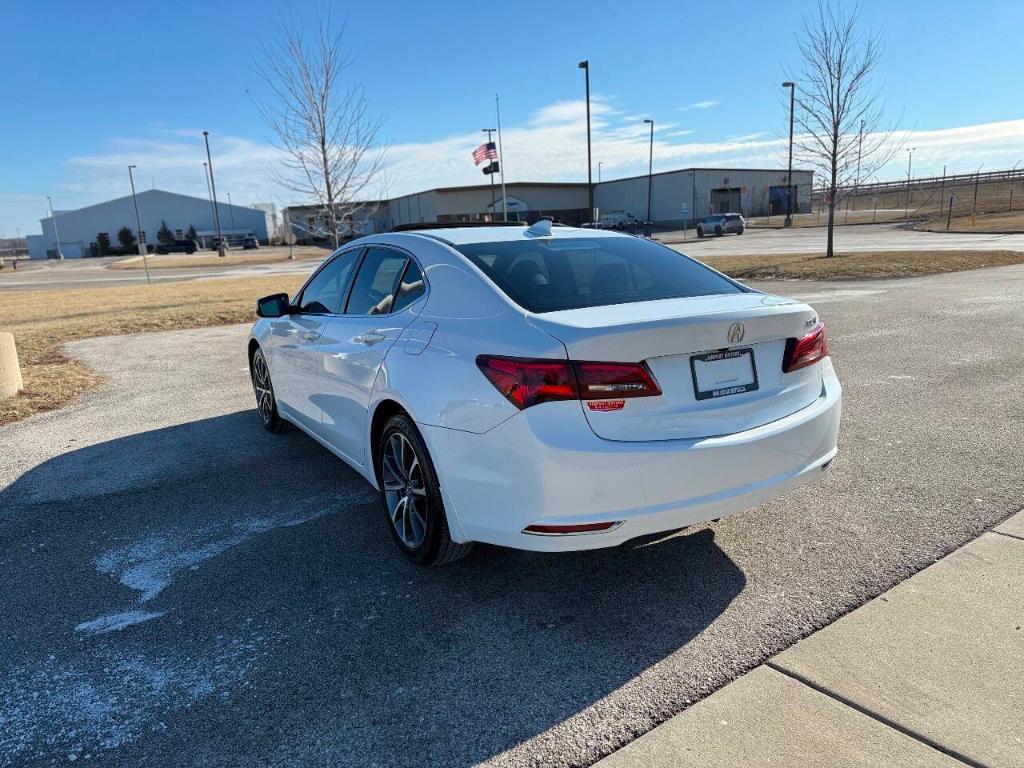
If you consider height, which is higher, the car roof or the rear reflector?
the car roof

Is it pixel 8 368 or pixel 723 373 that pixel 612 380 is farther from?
pixel 8 368

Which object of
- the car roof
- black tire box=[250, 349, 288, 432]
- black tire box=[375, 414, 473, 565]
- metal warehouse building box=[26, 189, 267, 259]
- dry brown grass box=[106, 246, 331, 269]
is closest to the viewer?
black tire box=[375, 414, 473, 565]

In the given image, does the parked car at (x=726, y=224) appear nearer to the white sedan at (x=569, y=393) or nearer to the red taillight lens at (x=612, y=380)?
the white sedan at (x=569, y=393)

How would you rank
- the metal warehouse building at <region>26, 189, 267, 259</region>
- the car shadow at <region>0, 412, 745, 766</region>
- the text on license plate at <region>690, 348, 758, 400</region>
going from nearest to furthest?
the car shadow at <region>0, 412, 745, 766</region>
the text on license plate at <region>690, 348, 758, 400</region>
the metal warehouse building at <region>26, 189, 267, 259</region>

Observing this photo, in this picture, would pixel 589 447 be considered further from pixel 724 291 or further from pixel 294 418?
pixel 294 418

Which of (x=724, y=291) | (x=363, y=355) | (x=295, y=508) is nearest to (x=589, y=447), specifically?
(x=724, y=291)

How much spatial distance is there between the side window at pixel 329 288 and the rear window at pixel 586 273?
1.17 m

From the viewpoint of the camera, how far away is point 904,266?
17641 millimetres

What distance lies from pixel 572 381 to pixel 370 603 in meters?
1.40

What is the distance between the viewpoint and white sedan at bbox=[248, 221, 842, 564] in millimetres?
2742

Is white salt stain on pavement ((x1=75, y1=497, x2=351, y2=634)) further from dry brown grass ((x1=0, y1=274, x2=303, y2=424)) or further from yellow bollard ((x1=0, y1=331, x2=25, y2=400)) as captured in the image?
yellow bollard ((x1=0, y1=331, x2=25, y2=400))

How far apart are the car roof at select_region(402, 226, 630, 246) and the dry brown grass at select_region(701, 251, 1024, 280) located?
14.5 meters

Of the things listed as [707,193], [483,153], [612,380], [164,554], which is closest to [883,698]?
[612,380]

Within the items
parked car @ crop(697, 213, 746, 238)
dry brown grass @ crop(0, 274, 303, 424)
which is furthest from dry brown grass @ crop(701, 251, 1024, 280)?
parked car @ crop(697, 213, 746, 238)
